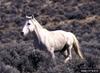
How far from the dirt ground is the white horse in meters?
0.21

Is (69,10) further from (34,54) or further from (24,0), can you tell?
(34,54)

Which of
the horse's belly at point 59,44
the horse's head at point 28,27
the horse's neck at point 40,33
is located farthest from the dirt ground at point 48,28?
the horse's belly at point 59,44

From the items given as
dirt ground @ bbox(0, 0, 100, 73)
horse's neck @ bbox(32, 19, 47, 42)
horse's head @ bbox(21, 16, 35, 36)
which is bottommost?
dirt ground @ bbox(0, 0, 100, 73)

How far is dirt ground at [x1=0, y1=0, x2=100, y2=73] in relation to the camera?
1091 centimetres

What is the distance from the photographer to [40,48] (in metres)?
12.8

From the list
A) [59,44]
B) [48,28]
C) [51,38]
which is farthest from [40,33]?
[48,28]

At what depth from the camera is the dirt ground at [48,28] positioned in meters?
10.9

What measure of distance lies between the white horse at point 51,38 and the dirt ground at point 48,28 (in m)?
0.21

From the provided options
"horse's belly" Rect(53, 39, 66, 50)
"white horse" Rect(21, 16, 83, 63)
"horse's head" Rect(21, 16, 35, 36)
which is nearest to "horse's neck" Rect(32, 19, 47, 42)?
"white horse" Rect(21, 16, 83, 63)

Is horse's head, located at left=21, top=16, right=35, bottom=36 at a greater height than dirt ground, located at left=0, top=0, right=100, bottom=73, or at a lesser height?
greater

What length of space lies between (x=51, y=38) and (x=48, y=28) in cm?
2037

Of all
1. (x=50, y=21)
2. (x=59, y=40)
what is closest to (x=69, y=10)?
(x=50, y=21)

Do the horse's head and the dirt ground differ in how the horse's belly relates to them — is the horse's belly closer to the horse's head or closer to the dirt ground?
the dirt ground

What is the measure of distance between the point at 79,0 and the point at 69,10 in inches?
132
